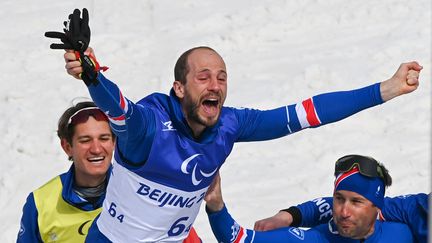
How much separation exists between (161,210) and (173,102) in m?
0.47

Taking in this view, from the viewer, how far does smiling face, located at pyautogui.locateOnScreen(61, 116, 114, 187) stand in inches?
197

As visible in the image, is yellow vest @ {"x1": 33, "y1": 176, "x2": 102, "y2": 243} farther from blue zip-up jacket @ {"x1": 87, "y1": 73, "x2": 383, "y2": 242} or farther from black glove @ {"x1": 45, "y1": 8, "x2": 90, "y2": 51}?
black glove @ {"x1": 45, "y1": 8, "x2": 90, "y2": 51}

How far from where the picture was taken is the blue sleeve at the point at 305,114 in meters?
4.62

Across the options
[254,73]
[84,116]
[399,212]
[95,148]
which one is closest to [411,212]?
[399,212]

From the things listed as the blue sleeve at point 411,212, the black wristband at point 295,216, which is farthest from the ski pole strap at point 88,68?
the blue sleeve at point 411,212

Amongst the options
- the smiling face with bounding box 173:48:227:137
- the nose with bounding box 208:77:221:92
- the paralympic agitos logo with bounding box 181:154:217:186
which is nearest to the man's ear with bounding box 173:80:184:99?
the smiling face with bounding box 173:48:227:137

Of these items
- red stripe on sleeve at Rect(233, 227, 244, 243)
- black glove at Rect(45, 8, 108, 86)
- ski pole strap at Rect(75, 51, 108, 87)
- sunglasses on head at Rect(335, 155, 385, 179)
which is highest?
black glove at Rect(45, 8, 108, 86)

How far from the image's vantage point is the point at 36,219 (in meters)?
5.09

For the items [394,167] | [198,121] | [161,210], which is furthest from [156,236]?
[394,167]

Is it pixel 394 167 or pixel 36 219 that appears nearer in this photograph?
pixel 36 219

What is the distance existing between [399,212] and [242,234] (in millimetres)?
786

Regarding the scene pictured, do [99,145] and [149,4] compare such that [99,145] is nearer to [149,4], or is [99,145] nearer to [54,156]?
[54,156]

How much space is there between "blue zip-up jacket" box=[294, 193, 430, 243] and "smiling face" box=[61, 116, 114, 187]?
1.01 meters

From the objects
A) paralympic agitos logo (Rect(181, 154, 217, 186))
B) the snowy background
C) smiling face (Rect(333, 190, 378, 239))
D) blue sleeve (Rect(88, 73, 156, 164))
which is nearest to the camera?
blue sleeve (Rect(88, 73, 156, 164))
